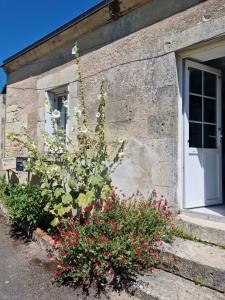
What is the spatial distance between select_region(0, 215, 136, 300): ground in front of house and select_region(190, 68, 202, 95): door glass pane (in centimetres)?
296

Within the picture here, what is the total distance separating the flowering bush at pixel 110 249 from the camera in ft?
10.0

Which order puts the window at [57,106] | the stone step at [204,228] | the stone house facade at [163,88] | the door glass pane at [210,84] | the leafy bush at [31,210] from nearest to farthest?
the stone step at [204,228] < the stone house facade at [163,88] < the door glass pane at [210,84] < the leafy bush at [31,210] < the window at [57,106]

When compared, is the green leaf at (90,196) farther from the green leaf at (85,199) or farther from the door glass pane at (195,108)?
the door glass pane at (195,108)

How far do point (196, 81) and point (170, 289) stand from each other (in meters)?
2.91

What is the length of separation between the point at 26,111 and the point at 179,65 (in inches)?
171

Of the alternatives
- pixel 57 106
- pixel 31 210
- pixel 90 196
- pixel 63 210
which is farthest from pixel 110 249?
pixel 57 106

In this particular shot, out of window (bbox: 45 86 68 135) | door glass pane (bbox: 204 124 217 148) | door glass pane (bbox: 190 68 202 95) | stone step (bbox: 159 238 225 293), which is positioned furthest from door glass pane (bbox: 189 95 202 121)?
window (bbox: 45 86 68 135)

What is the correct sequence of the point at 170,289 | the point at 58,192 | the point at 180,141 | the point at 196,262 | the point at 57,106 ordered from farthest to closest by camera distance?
the point at 57,106
the point at 58,192
the point at 180,141
the point at 196,262
the point at 170,289

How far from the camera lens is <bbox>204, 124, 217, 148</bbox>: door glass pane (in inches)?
176

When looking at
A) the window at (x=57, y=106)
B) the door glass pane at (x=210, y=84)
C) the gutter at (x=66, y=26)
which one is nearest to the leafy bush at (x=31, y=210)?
the window at (x=57, y=106)

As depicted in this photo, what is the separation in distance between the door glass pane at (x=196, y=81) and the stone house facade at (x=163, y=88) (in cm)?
1

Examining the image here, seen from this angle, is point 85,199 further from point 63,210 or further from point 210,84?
point 210,84

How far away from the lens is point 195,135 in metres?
4.38

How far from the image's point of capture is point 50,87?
20.9ft
